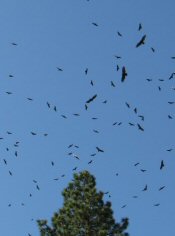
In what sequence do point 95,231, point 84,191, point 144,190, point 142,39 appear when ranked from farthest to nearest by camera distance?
point 84,191 < point 95,231 < point 144,190 < point 142,39

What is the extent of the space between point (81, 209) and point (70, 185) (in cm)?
267

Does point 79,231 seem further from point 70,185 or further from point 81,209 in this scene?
point 70,185

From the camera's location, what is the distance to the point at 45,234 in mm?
28922

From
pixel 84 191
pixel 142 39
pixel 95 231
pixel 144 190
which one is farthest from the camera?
pixel 84 191

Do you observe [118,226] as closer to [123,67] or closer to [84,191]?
[84,191]

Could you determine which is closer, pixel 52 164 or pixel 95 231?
pixel 52 164

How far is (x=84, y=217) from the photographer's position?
28.1m

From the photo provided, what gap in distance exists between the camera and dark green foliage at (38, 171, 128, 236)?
27.8m

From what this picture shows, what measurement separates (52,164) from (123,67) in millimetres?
8436

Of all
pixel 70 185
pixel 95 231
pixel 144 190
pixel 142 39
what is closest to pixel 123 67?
pixel 142 39

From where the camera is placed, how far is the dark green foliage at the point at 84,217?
2784 centimetres

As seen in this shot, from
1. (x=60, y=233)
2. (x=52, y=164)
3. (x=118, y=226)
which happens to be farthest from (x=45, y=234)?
(x=52, y=164)

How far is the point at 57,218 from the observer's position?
29.2m

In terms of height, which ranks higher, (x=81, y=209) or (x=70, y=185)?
(x=70, y=185)
